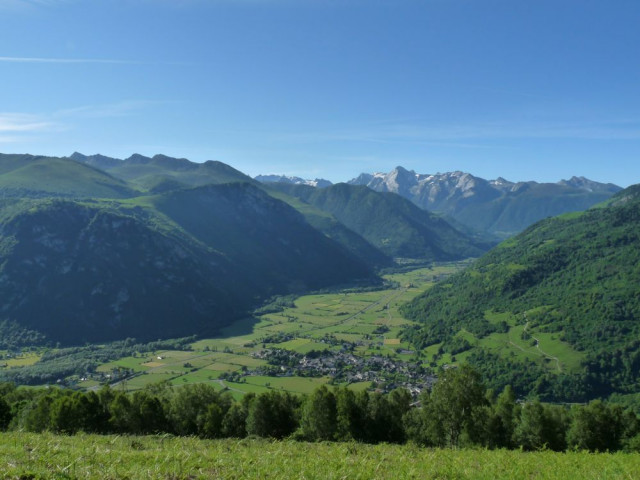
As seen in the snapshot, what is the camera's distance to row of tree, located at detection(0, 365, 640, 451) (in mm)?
47844

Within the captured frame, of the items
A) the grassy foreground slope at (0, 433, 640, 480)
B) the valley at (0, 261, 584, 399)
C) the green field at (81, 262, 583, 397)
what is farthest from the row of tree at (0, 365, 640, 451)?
the green field at (81, 262, 583, 397)

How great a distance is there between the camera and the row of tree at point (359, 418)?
47.8m

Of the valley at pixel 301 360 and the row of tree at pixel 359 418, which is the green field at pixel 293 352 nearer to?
the valley at pixel 301 360

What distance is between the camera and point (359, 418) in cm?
5334

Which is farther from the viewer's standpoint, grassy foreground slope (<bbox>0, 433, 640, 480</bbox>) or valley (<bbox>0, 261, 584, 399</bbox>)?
valley (<bbox>0, 261, 584, 399</bbox>)

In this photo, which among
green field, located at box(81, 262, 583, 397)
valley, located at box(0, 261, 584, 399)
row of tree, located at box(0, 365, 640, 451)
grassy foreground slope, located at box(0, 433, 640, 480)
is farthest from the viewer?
green field, located at box(81, 262, 583, 397)

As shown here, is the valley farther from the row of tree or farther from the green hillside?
the row of tree

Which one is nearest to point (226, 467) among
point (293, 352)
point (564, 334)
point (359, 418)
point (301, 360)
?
point (359, 418)

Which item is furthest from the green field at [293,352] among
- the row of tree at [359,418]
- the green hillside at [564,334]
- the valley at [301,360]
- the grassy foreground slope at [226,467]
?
the grassy foreground slope at [226,467]

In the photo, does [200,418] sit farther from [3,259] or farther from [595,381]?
[3,259]

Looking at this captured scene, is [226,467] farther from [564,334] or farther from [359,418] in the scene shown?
[564,334]

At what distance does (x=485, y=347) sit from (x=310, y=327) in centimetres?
7871

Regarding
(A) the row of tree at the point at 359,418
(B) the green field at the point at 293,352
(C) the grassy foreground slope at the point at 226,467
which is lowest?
(B) the green field at the point at 293,352

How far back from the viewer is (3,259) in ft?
620
